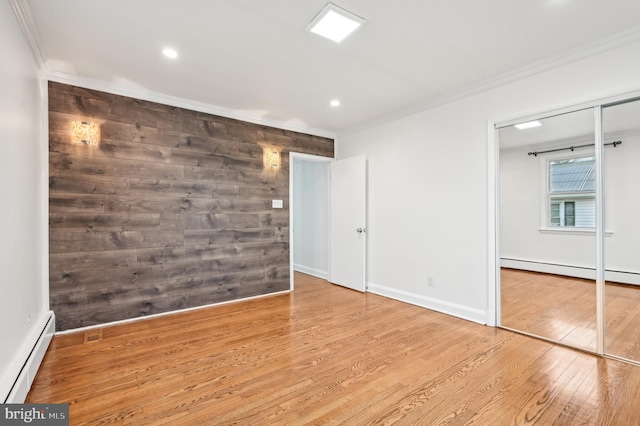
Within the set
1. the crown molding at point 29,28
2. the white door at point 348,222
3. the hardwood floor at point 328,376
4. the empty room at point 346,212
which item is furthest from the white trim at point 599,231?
the crown molding at point 29,28

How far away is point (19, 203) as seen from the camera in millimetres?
2100

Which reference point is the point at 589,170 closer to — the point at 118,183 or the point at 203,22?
the point at 203,22

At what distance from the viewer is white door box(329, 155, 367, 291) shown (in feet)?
14.8

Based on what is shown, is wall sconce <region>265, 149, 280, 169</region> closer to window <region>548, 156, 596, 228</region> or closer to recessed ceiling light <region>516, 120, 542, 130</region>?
recessed ceiling light <region>516, 120, 542, 130</region>

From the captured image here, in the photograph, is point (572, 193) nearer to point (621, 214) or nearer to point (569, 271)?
point (621, 214)

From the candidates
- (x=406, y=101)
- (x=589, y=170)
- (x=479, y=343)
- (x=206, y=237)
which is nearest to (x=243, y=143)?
(x=206, y=237)

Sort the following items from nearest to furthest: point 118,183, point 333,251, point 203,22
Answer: point 203,22, point 118,183, point 333,251

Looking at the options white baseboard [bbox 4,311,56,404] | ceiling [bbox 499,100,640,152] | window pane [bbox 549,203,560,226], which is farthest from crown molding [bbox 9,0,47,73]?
window pane [bbox 549,203,560,226]

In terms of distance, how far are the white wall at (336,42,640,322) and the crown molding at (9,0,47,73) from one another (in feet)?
12.4

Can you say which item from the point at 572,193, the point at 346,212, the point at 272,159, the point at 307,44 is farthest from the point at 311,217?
the point at 572,193

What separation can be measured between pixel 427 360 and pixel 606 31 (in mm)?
2977

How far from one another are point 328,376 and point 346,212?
2909 millimetres

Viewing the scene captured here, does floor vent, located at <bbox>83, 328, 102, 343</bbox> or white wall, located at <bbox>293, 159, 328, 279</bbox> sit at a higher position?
white wall, located at <bbox>293, 159, 328, 279</bbox>

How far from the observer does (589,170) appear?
2.77 m
